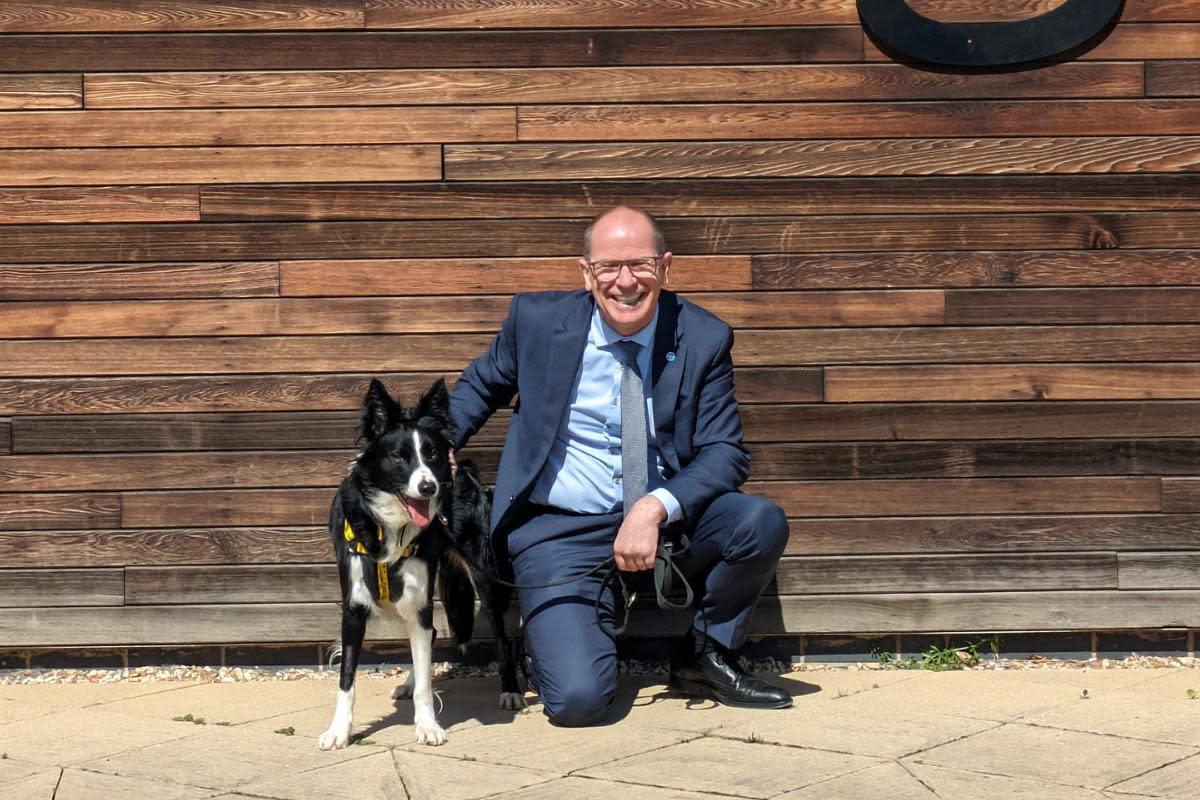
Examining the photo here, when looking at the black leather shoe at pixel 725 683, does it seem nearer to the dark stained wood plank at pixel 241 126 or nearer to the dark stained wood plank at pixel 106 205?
the dark stained wood plank at pixel 241 126

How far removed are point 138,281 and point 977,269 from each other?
2.86 m

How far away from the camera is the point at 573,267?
4676 mm

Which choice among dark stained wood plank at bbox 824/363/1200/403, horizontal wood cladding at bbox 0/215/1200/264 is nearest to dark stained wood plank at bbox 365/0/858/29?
horizontal wood cladding at bbox 0/215/1200/264

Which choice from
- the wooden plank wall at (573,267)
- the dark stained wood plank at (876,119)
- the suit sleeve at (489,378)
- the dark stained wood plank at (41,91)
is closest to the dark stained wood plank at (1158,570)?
the wooden plank wall at (573,267)

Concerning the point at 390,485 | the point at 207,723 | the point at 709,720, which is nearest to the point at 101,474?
the point at 207,723

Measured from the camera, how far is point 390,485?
3.91 m

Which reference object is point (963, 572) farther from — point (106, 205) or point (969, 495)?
point (106, 205)

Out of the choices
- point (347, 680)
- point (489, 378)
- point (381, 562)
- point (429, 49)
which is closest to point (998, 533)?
point (489, 378)

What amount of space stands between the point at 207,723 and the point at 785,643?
6.47 feet

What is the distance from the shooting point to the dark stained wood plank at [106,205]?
4621 millimetres

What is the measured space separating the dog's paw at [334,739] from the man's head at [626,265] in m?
1.45

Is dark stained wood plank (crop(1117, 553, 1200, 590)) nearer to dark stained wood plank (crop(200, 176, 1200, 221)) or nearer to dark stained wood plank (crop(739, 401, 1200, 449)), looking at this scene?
dark stained wood plank (crop(739, 401, 1200, 449))

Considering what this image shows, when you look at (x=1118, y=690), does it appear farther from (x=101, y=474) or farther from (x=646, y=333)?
(x=101, y=474)

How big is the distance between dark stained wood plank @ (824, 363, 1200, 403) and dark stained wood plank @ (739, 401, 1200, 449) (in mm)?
32
